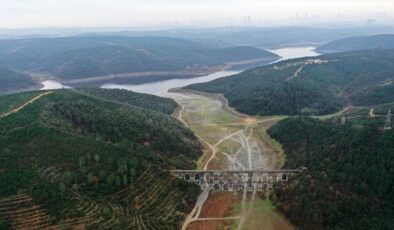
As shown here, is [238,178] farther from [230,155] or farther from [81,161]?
[81,161]

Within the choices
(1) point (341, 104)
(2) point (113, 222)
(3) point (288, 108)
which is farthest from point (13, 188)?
(1) point (341, 104)

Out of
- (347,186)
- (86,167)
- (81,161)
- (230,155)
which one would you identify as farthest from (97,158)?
(347,186)

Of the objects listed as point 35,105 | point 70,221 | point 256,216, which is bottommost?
point 256,216

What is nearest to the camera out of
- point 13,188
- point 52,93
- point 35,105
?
point 13,188

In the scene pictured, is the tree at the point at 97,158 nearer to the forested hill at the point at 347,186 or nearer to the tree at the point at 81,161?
the tree at the point at 81,161

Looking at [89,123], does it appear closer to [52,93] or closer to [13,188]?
[52,93]

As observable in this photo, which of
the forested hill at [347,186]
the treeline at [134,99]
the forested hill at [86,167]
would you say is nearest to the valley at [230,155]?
the forested hill at [86,167]
